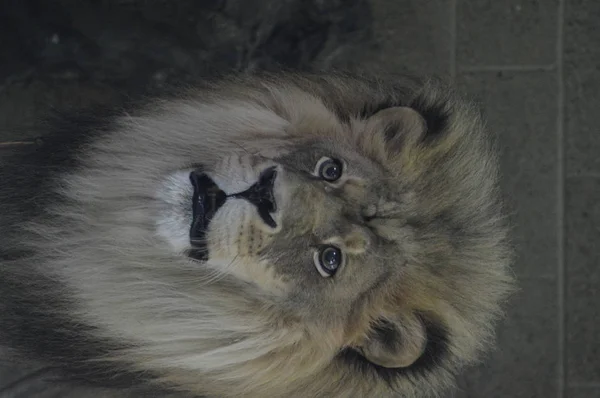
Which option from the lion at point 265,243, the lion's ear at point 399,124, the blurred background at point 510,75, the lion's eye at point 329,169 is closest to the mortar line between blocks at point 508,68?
the blurred background at point 510,75

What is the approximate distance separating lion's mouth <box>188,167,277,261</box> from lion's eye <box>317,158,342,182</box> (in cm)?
11

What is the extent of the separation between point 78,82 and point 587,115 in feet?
5.72

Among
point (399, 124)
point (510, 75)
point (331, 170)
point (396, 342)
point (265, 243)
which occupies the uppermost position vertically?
point (510, 75)

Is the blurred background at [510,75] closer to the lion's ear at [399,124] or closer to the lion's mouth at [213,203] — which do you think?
the lion's ear at [399,124]

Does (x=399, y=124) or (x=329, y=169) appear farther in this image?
(x=399, y=124)

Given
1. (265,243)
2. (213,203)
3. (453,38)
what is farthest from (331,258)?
(453,38)

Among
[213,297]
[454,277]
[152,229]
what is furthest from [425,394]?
[152,229]

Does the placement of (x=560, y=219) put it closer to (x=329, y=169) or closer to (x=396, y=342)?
(x=396, y=342)

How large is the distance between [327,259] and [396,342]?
28cm

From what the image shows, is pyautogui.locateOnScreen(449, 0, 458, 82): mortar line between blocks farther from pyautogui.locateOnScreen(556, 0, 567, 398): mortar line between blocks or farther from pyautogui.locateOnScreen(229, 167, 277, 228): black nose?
pyautogui.locateOnScreen(229, 167, 277, 228): black nose

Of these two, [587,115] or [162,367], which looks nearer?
[162,367]

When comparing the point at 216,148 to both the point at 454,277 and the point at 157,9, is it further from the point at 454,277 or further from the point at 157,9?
the point at 157,9

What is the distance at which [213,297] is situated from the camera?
148 centimetres

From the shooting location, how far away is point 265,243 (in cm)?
137
